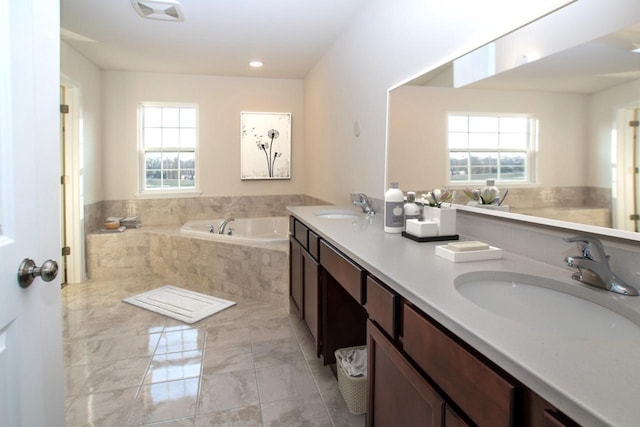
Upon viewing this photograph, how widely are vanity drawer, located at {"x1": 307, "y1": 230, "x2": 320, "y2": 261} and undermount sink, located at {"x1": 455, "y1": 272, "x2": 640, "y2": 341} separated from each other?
1.07 meters

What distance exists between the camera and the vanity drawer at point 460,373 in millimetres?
706

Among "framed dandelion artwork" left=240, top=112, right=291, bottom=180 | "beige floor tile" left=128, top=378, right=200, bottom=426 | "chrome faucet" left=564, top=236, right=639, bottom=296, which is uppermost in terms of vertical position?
"framed dandelion artwork" left=240, top=112, right=291, bottom=180

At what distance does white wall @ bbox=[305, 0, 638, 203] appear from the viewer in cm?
155

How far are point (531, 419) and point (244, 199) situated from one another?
481cm

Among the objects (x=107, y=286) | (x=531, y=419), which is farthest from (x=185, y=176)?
(x=531, y=419)

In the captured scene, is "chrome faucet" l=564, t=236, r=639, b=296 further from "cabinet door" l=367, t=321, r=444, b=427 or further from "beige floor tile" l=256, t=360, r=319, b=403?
"beige floor tile" l=256, t=360, r=319, b=403

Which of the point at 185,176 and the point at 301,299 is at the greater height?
the point at 185,176

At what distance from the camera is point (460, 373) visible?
32.7 inches

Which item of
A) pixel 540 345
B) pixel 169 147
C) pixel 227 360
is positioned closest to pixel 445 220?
pixel 540 345

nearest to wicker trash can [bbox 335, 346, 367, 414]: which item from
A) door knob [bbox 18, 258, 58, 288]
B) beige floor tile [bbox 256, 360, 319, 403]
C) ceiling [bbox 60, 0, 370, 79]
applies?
beige floor tile [bbox 256, 360, 319, 403]

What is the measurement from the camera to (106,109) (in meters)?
4.77

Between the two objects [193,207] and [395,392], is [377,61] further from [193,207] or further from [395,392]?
[193,207]

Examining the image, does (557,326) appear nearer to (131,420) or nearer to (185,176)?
(131,420)

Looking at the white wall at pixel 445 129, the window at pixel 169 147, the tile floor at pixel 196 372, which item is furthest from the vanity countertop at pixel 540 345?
the window at pixel 169 147
